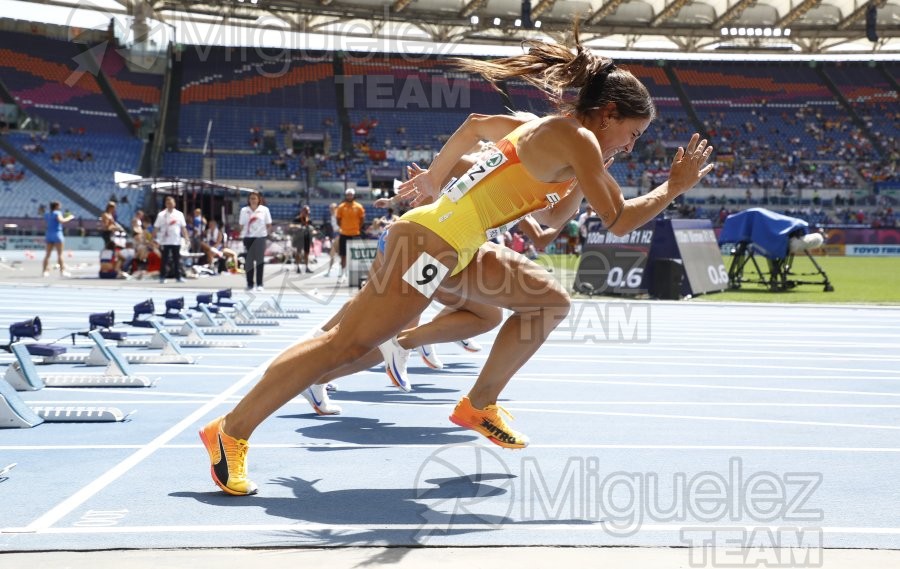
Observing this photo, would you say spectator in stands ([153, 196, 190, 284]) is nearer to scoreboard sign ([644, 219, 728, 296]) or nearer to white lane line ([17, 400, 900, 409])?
scoreboard sign ([644, 219, 728, 296])

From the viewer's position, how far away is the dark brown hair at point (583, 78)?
3.82m

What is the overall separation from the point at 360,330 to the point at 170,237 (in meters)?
17.3

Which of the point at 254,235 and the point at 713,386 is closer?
the point at 713,386

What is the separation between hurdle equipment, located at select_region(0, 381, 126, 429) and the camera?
16.7 ft

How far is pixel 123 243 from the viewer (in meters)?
22.4

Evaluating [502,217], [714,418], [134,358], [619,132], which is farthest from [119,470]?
[134,358]

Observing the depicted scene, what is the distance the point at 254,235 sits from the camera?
18.4m

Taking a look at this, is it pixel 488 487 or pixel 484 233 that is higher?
pixel 484 233

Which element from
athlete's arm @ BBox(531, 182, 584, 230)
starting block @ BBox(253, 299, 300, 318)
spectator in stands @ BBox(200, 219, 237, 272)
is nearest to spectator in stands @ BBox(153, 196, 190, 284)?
spectator in stands @ BBox(200, 219, 237, 272)

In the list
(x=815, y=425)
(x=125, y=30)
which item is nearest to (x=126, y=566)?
(x=815, y=425)

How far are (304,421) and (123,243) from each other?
60.0ft

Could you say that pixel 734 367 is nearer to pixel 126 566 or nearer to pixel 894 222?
pixel 126 566

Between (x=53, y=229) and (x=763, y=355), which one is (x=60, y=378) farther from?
(x=53, y=229)

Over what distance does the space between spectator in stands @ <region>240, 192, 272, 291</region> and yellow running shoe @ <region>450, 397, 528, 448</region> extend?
1447 centimetres
